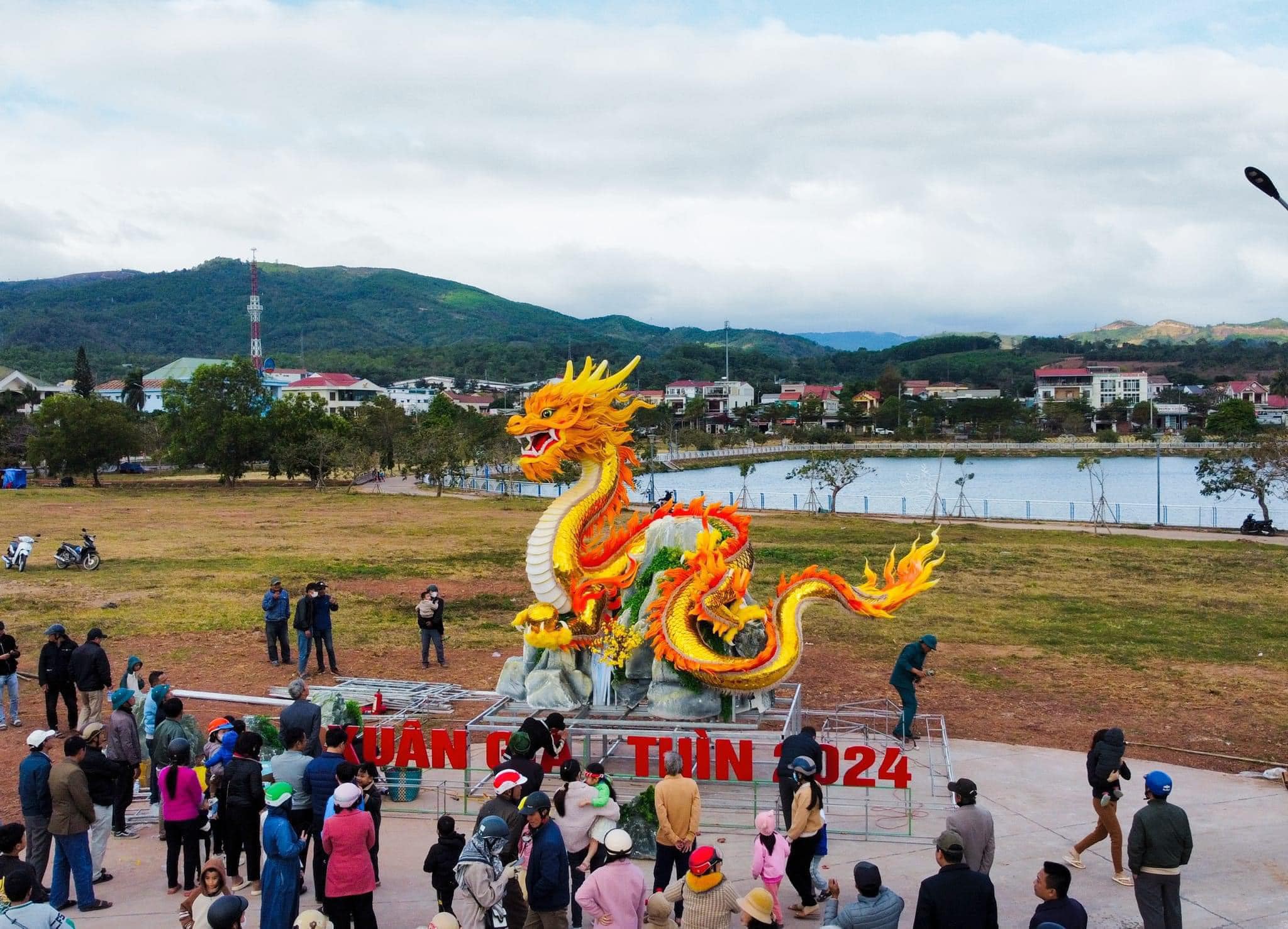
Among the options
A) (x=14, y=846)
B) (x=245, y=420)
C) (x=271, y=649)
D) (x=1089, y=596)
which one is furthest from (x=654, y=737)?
(x=245, y=420)

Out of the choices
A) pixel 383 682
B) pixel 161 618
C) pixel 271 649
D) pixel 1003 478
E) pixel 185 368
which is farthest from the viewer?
pixel 185 368

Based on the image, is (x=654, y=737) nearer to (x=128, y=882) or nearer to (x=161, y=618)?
(x=128, y=882)

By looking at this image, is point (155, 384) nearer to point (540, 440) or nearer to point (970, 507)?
point (970, 507)

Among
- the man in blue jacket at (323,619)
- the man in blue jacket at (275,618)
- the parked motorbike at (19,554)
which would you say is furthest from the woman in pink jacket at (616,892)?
the parked motorbike at (19,554)

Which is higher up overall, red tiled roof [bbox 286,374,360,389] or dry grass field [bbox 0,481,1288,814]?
red tiled roof [bbox 286,374,360,389]

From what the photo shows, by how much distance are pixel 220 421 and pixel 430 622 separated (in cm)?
4314

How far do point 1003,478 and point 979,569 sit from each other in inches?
2277

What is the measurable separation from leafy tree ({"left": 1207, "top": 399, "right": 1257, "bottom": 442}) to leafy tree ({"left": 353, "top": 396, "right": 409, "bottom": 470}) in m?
59.4

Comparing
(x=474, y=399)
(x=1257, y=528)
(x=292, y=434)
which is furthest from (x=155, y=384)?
(x=1257, y=528)

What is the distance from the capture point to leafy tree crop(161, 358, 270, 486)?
53.8 meters

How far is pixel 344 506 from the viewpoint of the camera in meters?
43.3

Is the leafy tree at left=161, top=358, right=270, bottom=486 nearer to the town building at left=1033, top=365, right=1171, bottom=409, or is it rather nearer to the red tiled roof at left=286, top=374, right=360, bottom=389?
the red tiled roof at left=286, top=374, right=360, bottom=389

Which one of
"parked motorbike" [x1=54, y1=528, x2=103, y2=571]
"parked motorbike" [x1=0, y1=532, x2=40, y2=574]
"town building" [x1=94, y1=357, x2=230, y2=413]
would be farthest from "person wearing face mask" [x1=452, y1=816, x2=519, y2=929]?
"town building" [x1=94, y1=357, x2=230, y2=413]

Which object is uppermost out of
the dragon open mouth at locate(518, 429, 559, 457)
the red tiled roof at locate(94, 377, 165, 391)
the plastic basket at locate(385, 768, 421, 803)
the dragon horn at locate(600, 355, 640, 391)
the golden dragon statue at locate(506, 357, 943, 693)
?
the red tiled roof at locate(94, 377, 165, 391)
